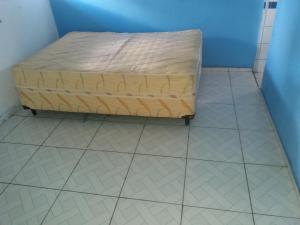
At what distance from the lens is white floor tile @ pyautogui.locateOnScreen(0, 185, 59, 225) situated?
1.54 meters

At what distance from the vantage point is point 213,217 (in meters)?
1.48

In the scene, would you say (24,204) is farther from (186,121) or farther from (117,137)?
(186,121)

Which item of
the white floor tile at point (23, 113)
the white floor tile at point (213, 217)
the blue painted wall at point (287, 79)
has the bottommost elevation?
the white floor tile at point (213, 217)

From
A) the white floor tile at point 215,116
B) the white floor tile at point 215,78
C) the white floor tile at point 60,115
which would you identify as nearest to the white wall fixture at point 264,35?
the white floor tile at point 215,78

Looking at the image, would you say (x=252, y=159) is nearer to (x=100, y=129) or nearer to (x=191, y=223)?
(x=191, y=223)

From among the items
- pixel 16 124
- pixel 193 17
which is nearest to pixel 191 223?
pixel 16 124

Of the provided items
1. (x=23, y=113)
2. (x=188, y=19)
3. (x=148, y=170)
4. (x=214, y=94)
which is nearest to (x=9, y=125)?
(x=23, y=113)

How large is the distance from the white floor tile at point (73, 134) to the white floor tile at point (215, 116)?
2.85 feet

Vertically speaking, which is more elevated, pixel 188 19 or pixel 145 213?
pixel 188 19

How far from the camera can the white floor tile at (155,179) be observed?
1622mm

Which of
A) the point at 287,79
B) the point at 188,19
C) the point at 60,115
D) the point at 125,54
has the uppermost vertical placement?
the point at 188,19

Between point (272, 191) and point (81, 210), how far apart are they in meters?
1.17

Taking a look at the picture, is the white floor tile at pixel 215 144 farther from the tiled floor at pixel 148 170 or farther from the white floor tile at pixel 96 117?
the white floor tile at pixel 96 117

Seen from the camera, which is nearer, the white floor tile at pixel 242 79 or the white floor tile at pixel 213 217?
the white floor tile at pixel 213 217
